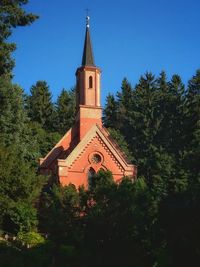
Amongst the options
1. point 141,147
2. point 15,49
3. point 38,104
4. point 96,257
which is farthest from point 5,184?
point 38,104

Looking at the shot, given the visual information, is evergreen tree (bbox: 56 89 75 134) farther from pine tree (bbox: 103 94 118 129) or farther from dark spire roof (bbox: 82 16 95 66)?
dark spire roof (bbox: 82 16 95 66)

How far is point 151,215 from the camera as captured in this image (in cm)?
3228

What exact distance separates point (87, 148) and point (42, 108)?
3200 cm

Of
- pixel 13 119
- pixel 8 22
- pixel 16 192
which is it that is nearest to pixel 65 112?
pixel 13 119

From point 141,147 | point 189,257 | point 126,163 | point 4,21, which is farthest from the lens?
point 141,147

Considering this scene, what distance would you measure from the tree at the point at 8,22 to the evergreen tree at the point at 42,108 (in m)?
48.5

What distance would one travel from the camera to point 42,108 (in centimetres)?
7531

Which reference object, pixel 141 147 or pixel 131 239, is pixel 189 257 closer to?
pixel 131 239

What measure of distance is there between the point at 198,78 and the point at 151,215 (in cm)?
3722

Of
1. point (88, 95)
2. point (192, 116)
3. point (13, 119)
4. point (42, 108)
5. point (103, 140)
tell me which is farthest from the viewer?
point (42, 108)

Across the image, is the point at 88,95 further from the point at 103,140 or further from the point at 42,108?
the point at 42,108

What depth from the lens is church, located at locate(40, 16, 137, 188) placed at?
43812 millimetres

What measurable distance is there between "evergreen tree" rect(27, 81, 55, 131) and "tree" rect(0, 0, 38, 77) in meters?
48.5

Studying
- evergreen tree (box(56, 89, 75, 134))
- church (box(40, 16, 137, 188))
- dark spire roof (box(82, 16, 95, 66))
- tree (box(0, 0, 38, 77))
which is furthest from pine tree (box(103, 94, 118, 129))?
tree (box(0, 0, 38, 77))
